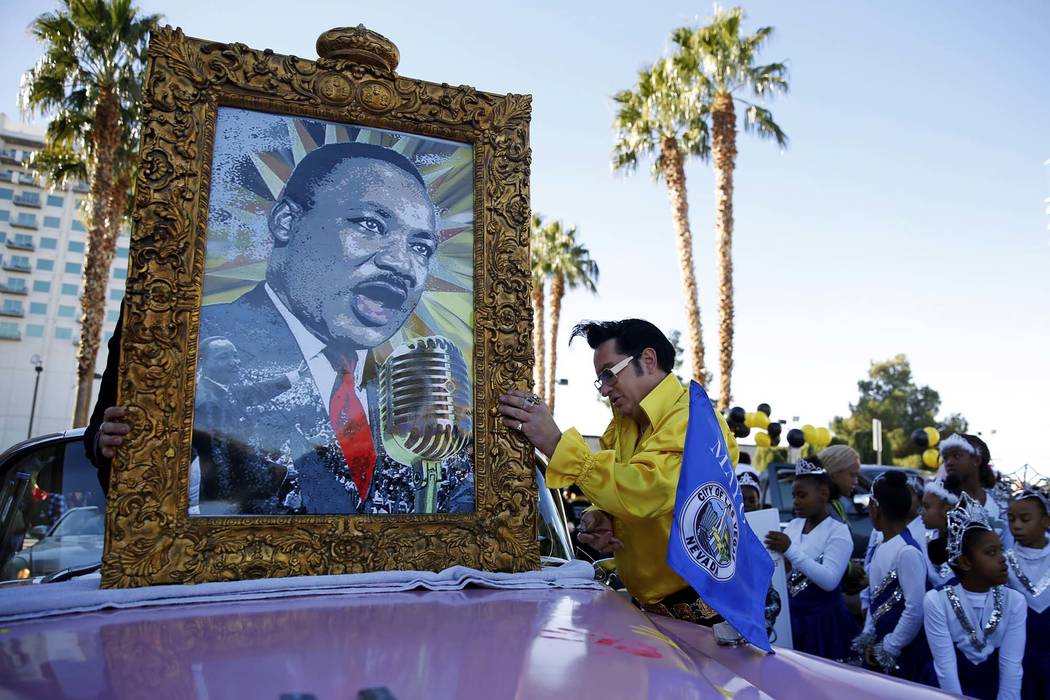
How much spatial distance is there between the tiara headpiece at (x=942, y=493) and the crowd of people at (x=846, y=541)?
0.5 inches

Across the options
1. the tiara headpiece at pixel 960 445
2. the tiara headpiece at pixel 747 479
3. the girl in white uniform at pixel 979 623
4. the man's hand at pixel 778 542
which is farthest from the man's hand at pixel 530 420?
the tiara headpiece at pixel 960 445

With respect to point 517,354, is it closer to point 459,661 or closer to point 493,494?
point 493,494

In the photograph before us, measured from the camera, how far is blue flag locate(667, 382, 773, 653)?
2.15m

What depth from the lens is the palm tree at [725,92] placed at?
1878 centimetres

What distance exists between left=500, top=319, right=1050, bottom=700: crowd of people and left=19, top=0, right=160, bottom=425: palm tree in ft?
55.6

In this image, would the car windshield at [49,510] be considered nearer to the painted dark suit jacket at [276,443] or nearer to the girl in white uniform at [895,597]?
the painted dark suit jacket at [276,443]

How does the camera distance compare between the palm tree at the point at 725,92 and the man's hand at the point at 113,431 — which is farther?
the palm tree at the point at 725,92

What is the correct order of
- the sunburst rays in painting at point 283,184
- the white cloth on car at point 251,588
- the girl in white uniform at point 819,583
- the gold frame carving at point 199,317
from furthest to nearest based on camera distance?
the girl in white uniform at point 819,583, the sunburst rays in painting at point 283,184, the gold frame carving at point 199,317, the white cloth on car at point 251,588

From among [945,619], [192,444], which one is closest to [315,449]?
[192,444]

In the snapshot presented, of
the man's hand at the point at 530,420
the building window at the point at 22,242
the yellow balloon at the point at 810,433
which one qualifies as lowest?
the man's hand at the point at 530,420

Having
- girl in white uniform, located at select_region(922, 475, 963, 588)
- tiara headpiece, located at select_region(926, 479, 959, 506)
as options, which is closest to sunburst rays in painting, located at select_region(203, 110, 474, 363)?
girl in white uniform, located at select_region(922, 475, 963, 588)

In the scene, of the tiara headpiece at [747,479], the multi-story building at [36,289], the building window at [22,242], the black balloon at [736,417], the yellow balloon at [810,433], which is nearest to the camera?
the tiara headpiece at [747,479]

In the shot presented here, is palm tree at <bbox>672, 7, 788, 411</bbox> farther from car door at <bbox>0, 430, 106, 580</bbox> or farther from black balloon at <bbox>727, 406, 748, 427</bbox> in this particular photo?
car door at <bbox>0, 430, 106, 580</bbox>

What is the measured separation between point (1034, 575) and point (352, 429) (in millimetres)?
4261
